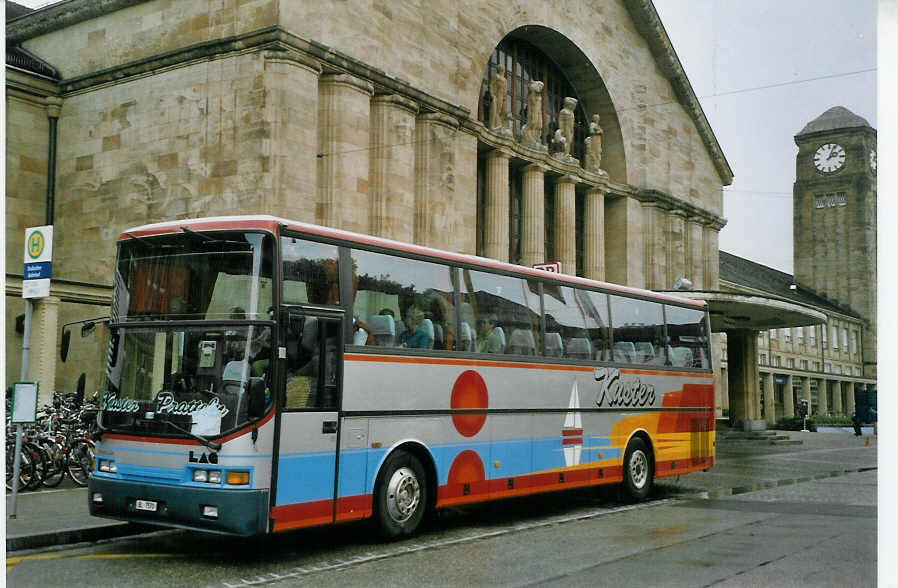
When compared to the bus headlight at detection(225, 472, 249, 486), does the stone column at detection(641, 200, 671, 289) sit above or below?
above

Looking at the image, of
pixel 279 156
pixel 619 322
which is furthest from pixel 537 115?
pixel 619 322

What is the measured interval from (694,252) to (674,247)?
2028mm

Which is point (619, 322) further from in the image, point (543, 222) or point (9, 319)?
point (543, 222)

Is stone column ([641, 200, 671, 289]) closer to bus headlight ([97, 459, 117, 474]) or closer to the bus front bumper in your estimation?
bus headlight ([97, 459, 117, 474])

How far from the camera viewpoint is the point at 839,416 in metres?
51.8

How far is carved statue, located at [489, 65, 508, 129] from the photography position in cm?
3036

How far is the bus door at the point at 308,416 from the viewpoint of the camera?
1000 centimetres

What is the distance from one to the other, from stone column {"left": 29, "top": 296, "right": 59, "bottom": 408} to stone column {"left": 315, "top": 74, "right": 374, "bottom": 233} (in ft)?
20.7

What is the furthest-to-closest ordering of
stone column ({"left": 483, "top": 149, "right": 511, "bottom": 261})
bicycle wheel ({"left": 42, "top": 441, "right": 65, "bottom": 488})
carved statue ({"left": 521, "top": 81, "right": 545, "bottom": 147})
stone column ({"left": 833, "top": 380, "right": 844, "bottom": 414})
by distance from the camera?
stone column ({"left": 833, "top": 380, "right": 844, "bottom": 414}) → carved statue ({"left": 521, "top": 81, "right": 545, "bottom": 147}) → stone column ({"left": 483, "top": 149, "right": 511, "bottom": 261}) → bicycle wheel ({"left": 42, "top": 441, "right": 65, "bottom": 488})

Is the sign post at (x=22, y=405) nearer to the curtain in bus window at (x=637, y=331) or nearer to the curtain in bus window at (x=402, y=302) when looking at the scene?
the curtain in bus window at (x=402, y=302)

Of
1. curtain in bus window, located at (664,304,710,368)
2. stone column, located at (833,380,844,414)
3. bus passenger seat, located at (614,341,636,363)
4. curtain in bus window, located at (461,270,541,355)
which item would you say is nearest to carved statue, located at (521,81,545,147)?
curtain in bus window, located at (664,304,710,368)

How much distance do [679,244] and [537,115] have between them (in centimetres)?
984

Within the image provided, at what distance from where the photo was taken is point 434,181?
26.6 metres

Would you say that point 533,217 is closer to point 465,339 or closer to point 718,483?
point 718,483
